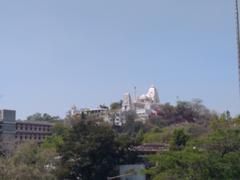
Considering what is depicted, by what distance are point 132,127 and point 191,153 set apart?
47431mm

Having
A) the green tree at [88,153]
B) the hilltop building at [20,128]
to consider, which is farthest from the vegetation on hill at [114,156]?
Answer: the hilltop building at [20,128]

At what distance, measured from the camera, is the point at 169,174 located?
25.8m

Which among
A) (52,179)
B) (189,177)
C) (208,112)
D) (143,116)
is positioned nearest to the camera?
(189,177)

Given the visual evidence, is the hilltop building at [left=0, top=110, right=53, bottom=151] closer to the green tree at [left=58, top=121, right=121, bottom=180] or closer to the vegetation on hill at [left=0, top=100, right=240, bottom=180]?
the vegetation on hill at [left=0, top=100, right=240, bottom=180]

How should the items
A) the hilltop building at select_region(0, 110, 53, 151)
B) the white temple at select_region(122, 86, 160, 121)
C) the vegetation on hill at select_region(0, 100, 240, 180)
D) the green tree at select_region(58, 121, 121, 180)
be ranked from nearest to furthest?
the vegetation on hill at select_region(0, 100, 240, 180), the green tree at select_region(58, 121, 121, 180), the hilltop building at select_region(0, 110, 53, 151), the white temple at select_region(122, 86, 160, 121)

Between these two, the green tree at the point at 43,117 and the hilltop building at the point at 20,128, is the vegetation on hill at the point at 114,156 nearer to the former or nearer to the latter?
the hilltop building at the point at 20,128

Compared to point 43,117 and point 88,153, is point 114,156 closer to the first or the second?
point 88,153

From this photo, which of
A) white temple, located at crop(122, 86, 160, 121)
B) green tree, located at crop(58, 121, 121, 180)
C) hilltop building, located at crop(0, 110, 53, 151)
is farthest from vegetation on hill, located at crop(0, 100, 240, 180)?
white temple, located at crop(122, 86, 160, 121)

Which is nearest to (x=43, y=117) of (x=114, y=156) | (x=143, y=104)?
(x=143, y=104)

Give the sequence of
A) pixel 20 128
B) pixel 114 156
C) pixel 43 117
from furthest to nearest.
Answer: pixel 43 117
pixel 20 128
pixel 114 156

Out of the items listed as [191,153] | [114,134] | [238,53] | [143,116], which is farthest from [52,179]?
[143,116]

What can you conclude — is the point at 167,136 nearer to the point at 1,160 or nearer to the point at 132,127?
the point at 132,127

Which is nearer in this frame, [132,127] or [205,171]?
[205,171]

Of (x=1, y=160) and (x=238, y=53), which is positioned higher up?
(x=238, y=53)
